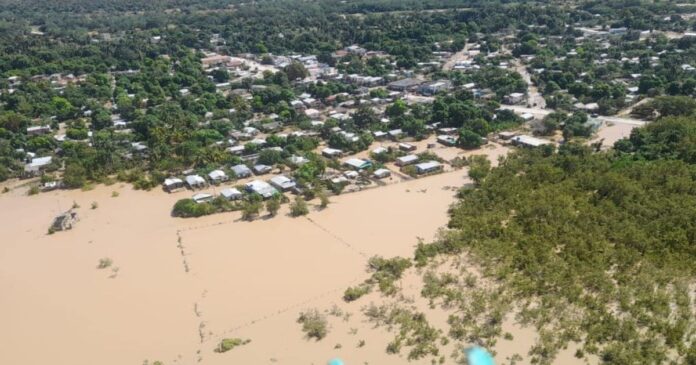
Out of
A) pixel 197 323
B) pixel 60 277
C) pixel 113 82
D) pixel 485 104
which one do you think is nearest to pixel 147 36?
pixel 113 82

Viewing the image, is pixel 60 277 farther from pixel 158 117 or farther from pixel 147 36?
pixel 147 36

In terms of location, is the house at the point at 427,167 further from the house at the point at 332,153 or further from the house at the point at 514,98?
the house at the point at 514,98

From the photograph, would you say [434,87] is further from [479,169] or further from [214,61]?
[214,61]

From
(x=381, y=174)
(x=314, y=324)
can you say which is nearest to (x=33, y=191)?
(x=381, y=174)

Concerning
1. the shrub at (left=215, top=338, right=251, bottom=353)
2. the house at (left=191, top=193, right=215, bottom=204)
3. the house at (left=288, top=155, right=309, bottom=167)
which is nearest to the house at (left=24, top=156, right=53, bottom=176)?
the house at (left=191, top=193, right=215, bottom=204)

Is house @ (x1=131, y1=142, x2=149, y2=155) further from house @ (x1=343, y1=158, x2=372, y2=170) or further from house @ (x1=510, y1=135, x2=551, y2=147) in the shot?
house @ (x1=510, y1=135, x2=551, y2=147)

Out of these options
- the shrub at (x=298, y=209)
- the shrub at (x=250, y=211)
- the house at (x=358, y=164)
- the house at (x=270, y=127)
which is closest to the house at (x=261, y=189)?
the shrub at (x=250, y=211)
